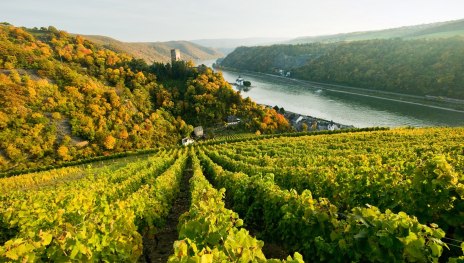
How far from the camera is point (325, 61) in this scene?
14812 centimetres

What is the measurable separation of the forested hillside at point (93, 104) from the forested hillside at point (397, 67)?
56027mm

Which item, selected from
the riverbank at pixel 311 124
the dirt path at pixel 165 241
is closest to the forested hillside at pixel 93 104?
the riverbank at pixel 311 124

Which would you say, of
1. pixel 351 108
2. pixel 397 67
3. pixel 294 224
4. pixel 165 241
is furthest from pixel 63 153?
pixel 397 67

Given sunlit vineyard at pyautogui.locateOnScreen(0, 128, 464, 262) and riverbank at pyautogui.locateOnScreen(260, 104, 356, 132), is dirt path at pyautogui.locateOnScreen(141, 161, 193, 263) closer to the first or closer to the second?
sunlit vineyard at pyautogui.locateOnScreen(0, 128, 464, 262)

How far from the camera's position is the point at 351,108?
92438 millimetres

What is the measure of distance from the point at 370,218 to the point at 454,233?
6.79 ft

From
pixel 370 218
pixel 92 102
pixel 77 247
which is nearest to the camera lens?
pixel 370 218

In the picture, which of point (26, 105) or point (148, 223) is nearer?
point (148, 223)

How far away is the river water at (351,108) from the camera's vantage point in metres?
74.1

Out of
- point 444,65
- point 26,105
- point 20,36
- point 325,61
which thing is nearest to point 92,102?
point 26,105

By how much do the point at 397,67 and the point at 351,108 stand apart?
3519 centimetres

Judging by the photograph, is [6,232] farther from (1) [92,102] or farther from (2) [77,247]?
(1) [92,102]

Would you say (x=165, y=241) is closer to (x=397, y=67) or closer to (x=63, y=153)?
(x=63, y=153)

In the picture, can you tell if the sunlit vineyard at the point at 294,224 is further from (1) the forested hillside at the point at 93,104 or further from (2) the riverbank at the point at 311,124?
(2) the riverbank at the point at 311,124
